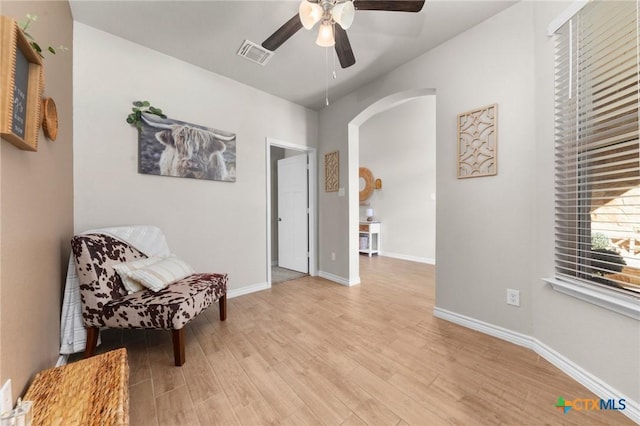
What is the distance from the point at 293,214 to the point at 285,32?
Answer: 2.64m

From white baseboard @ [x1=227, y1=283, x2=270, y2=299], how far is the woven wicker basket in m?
1.62

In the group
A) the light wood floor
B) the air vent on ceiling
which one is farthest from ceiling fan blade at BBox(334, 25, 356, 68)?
the light wood floor

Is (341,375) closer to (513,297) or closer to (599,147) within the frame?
(513,297)

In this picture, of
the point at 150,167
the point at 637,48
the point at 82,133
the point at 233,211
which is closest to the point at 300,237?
the point at 233,211

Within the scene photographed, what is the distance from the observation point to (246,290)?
114 inches

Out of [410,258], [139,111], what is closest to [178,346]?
[139,111]

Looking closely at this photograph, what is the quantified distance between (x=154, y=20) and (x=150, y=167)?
1188 millimetres

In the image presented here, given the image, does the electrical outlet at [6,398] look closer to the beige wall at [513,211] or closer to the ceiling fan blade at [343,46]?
the ceiling fan blade at [343,46]

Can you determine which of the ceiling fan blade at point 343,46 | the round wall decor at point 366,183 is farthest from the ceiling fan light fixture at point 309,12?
the round wall decor at point 366,183

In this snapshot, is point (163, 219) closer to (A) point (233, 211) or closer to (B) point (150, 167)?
(B) point (150, 167)

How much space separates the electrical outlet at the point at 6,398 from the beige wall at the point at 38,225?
0.03 meters

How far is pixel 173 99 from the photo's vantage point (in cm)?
237

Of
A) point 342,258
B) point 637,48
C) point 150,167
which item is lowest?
point 342,258

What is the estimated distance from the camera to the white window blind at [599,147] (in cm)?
122
